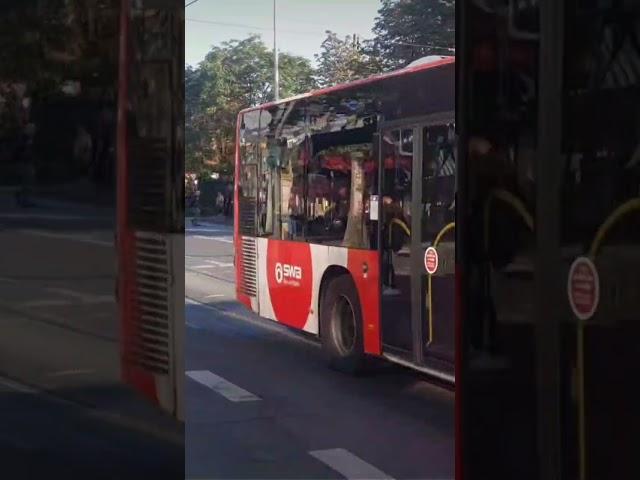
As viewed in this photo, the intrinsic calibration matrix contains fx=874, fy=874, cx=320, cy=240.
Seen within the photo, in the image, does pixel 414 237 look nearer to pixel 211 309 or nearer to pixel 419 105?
pixel 419 105

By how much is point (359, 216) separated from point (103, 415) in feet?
17.4

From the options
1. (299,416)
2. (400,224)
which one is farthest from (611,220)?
(400,224)

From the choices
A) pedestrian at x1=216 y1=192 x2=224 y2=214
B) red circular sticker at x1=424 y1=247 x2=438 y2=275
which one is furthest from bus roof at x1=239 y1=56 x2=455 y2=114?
pedestrian at x1=216 y1=192 x2=224 y2=214

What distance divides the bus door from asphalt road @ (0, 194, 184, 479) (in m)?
4.22

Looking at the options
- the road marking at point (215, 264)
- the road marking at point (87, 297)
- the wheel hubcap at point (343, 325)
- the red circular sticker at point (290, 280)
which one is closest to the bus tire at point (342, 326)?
the wheel hubcap at point (343, 325)

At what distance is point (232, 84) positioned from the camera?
1291 centimetres

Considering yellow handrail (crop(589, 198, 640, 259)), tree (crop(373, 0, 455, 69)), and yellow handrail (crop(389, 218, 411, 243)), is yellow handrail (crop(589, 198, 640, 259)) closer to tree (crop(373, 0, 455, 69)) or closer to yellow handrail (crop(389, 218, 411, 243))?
yellow handrail (crop(389, 218, 411, 243))

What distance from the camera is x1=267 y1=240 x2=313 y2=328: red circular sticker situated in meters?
8.65

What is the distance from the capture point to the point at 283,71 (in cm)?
1002

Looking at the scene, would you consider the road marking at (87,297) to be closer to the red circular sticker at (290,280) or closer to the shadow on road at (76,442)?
the shadow on road at (76,442)

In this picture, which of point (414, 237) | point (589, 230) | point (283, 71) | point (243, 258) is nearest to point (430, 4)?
point (414, 237)

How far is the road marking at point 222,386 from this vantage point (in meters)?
6.97

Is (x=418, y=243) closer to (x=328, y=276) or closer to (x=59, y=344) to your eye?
(x=328, y=276)

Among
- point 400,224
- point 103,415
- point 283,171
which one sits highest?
point 283,171
